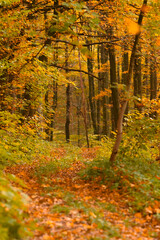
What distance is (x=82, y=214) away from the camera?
449 centimetres

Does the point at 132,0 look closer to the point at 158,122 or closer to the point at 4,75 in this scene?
the point at 158,122

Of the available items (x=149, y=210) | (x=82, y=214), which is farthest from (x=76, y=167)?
(x=82, y=214)

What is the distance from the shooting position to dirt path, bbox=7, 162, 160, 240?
3.87 metres

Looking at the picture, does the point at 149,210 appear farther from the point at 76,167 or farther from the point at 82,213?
the point at 76,167

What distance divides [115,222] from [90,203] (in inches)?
32.0

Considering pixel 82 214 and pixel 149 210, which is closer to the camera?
pixel 82 214

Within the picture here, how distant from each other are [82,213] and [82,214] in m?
0.05

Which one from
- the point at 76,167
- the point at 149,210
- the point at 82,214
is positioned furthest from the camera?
the point at 76,167

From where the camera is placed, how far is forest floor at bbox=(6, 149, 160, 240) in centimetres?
387

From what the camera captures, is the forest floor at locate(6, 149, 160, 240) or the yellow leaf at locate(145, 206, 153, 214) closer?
the forest floor at locate(6, 149, 160, 240)

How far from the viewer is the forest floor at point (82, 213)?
3.87m

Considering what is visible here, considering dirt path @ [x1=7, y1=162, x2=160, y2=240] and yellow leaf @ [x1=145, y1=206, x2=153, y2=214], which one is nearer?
dirt path @ [x1=7, y1=162, x2=160, y2=240]

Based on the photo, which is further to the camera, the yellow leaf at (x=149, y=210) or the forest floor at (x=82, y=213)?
the yellow leaf at (x=149, y=210)

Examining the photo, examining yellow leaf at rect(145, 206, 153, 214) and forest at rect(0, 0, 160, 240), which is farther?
yellow leaf at rect(145, 206, 153, 214)
